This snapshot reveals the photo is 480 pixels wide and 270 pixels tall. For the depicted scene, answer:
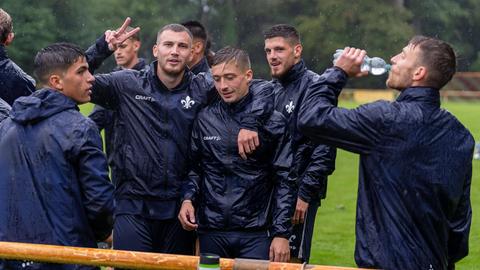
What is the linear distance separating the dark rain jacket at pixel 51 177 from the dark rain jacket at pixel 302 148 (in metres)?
1.97

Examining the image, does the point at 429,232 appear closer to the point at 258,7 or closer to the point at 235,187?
the point at 235,187

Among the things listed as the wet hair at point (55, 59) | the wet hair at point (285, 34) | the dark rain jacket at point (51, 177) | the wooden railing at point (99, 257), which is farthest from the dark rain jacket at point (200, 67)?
the wooden railing at point (99, 257)

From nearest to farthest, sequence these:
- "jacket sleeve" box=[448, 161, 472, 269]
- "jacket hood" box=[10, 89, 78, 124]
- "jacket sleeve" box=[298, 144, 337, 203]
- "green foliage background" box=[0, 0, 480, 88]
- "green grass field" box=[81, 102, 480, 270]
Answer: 1. "jacket sleeve" box=[448, 161, 472, 269]
2. "jacket hood" box=[10, 89, 78, 124]
3. "jacket sleeve" box=[298, 144, 337, 203]
4. "green grass field" box=[81, 102, 480, 270]
5. "green foliage background" box=[0, 0, 480, 88]

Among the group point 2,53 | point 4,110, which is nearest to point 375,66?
point 4,110

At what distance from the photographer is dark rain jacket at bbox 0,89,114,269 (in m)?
5.36

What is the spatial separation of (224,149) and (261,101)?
43cm

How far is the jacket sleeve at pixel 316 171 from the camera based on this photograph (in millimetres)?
7180

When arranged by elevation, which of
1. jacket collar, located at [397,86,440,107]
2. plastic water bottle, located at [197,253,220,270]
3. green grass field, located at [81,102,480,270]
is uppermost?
jacket collar, located at [397,86,440,107]

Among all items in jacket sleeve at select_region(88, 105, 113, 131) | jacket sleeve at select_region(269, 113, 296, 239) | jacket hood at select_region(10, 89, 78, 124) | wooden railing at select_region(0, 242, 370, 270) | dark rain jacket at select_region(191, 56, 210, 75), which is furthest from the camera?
jacket sleeve at select_region(88, 105, 113, 131)

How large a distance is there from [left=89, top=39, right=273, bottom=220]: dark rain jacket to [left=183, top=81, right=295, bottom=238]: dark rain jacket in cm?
16

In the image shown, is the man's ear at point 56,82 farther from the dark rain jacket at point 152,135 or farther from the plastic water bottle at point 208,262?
the plastic water bottle at point 208,262

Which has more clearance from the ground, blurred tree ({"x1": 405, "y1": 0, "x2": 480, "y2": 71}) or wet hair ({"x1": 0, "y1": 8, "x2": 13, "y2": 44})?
wet hair ({"x1": 0, "y1": 8, "x2": 13, "y2": 44})

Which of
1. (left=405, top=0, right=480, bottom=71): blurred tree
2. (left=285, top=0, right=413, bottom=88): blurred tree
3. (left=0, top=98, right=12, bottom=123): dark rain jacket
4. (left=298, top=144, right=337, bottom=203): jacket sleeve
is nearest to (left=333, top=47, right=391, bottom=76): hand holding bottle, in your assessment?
(left=298, top=144, right=337, bottom=203): jacket sleeve

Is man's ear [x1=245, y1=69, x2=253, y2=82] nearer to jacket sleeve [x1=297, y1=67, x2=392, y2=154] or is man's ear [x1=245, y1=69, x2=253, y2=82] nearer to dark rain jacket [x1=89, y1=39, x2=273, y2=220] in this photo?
dark rain jacket [x1=89, y1=39, x2=273, y2=220]
